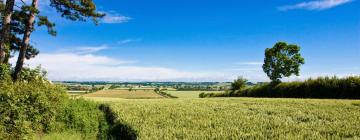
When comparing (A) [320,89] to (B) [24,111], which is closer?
(B) [24,111]

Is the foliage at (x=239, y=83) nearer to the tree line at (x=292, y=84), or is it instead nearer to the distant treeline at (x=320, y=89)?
the tree line at (x=292, y=84)

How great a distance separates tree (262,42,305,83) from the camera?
5641 cm

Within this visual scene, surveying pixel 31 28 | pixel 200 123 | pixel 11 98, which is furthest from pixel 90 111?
pixel 200 123

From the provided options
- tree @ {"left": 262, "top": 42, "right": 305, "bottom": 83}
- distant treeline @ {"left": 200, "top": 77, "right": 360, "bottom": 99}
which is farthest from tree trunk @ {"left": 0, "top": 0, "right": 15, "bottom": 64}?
tree @ {"left": 262, "top": 42, "right": 305, "bottom": 83}

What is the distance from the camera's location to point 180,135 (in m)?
8.62

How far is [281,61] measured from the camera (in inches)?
2248

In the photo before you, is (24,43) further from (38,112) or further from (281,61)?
(281,61)

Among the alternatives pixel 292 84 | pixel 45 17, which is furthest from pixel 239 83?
pixel 45 17

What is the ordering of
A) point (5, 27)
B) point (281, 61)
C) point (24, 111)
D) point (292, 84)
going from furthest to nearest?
point (281, 61) → point (292, 84) → point (5, 27) → point (24, 111)

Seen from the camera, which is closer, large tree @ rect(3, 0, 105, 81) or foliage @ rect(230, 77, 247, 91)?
large tree @ rect(3, 0, 105, 81)

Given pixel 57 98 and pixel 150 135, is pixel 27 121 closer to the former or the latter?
pixel 57 98

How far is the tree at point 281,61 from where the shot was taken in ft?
185

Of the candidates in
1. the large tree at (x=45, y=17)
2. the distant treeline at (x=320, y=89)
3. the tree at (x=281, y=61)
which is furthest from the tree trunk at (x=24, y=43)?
the tree at (x=281, y=61)

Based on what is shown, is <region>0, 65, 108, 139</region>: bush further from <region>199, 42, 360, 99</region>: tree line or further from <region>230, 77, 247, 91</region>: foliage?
<region>230, 77, 247, 91</region>: foliage
